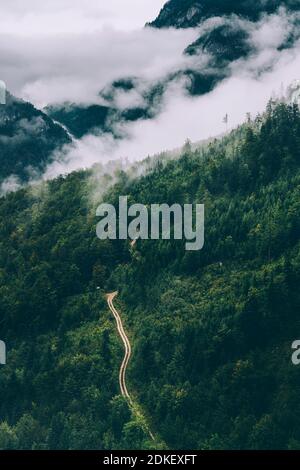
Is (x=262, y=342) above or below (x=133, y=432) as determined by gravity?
above

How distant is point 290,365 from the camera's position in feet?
622

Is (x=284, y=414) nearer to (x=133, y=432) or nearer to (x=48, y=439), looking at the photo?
(x=133, y=432)

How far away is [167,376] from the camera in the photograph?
651 feet
